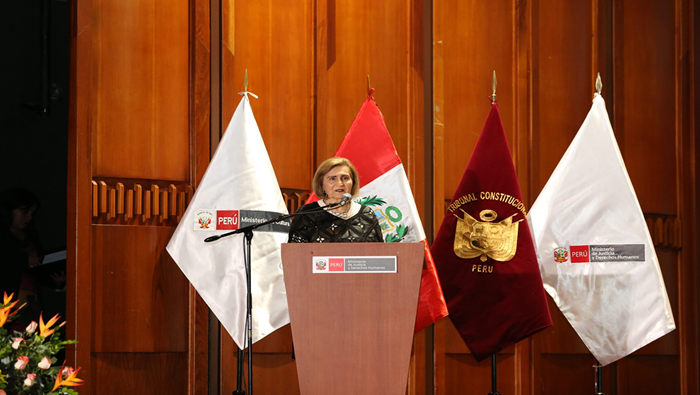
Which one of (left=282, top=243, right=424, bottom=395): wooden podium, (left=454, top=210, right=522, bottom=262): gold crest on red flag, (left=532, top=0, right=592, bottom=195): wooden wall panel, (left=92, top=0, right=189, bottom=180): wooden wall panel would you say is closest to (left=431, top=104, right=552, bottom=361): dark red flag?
(left=454, top=210, right=522, bottom=262): gold crest on red flag

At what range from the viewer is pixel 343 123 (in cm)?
398

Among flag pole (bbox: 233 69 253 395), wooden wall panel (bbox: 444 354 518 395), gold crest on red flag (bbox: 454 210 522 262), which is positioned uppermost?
gold crest on red flag (bbox: 454 210 522 262)

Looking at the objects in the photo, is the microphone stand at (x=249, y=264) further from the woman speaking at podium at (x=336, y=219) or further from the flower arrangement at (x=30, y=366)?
the flower arrangement at (x=30, y=366)

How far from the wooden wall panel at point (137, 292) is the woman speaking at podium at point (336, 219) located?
3.32 feet

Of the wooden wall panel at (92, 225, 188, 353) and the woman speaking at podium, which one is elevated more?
the woman speaking at podium

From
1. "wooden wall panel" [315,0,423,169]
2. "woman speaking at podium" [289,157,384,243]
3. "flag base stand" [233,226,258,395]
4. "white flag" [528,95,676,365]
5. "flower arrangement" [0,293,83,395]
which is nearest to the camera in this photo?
"flower arrangement" [0,293,83,395]

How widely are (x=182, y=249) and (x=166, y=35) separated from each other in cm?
122

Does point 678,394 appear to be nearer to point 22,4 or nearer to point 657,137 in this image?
point 657,137

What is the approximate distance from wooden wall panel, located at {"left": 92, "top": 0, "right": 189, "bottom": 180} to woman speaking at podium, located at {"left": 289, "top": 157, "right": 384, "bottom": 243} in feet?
3.54

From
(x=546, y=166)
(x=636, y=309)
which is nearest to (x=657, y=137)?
(x=546, y=166)

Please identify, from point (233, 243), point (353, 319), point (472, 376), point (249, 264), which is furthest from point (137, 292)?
point (472, 376)

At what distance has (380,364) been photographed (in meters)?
2.28

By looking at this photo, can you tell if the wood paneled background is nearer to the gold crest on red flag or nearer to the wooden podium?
the gold crest on red flag

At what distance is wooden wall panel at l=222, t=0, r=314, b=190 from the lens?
3.77m
